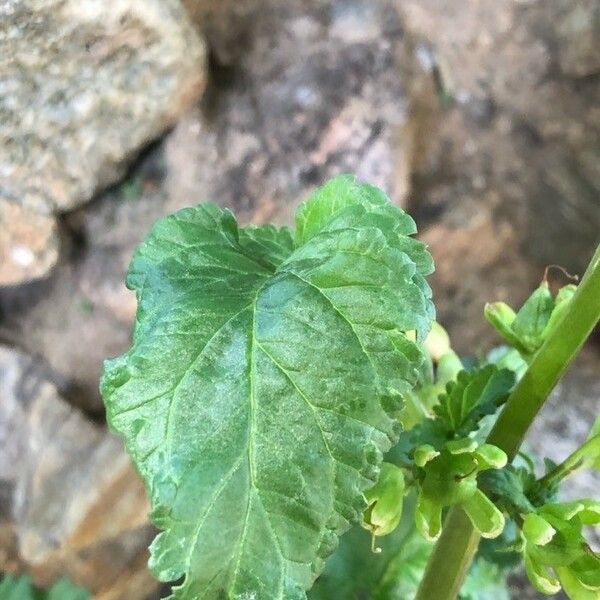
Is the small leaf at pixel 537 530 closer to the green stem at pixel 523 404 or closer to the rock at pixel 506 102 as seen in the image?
the green stem at pixel 523 404

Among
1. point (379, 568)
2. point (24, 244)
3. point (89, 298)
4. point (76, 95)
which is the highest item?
point (76, 95)

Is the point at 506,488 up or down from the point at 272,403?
down

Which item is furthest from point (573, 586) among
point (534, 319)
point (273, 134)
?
point (273, 134)

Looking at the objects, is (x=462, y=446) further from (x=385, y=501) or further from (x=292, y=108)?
(x=292, y=108)

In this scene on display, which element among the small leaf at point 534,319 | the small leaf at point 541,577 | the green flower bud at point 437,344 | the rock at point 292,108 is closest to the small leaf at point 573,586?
the small leaf at point 541,577

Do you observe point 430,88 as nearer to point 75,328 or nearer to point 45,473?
point 75,328

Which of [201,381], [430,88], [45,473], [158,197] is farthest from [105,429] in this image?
[201,381]
